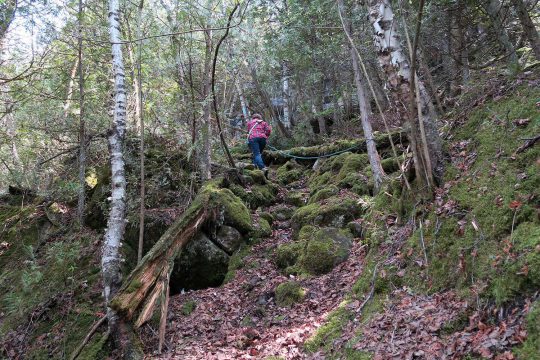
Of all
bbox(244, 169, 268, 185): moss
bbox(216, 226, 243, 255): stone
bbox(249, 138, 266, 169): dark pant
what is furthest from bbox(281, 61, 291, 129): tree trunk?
bbox(216, 226, 243, 255): stone

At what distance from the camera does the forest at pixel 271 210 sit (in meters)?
3.94

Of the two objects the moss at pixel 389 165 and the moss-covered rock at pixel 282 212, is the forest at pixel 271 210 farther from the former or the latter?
the moss at pixel 389 165

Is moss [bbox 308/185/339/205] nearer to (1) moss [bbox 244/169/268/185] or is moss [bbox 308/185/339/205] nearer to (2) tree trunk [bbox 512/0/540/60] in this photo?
(1) moss [bbox 244/169/268/185]

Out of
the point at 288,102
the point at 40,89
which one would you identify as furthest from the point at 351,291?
the point at 288,102

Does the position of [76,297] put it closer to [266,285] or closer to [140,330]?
[140,330]

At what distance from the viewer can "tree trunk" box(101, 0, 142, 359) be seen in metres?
5.91

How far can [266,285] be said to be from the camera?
7359mm

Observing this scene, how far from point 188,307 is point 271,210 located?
4.24 m

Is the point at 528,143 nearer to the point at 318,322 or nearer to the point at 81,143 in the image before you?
the point at 318,322

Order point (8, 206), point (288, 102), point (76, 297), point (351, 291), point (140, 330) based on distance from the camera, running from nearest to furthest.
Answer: point (351, 291) < point (140, 330) < point (76, 297) < point (8, 206) < point (288, 102)

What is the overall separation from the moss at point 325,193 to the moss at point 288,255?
2.12 m

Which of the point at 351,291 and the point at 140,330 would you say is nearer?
the point at 351,291

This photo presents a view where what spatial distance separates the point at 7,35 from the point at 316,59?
10.8 meters

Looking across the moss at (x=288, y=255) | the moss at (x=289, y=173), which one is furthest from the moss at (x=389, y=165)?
the moss at (x=289, y=173)
